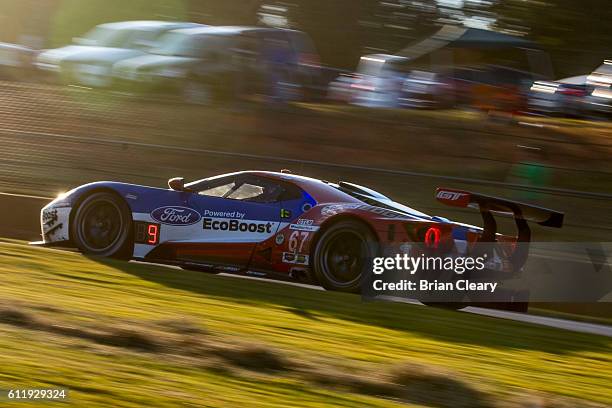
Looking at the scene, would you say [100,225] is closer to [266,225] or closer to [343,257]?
[266,225]

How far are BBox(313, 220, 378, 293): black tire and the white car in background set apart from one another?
1210cm

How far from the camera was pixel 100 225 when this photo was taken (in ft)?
33.4

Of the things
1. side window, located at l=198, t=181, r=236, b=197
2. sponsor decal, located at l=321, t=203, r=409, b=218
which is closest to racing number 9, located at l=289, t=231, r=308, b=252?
sponsor decal, located at l=321, t=203, r=409, b=218

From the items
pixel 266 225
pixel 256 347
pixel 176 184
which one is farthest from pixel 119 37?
pixel 256 347

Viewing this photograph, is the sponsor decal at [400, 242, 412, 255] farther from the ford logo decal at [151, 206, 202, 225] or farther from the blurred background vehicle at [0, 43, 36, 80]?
the blurred background vehicle at [0, 43, 36, 80]

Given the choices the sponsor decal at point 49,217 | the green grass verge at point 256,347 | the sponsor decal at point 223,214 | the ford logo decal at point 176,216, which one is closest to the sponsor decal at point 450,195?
the green grass verge at point 256,347

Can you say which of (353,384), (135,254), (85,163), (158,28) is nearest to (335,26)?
(158,28)

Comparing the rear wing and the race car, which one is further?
the race car

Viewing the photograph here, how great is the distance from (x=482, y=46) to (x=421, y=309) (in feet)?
40.8

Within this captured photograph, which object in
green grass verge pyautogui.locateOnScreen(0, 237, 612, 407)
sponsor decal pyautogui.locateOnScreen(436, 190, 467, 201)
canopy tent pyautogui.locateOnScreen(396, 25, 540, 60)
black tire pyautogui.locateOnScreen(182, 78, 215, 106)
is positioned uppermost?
canopy tent pyautogui.locateOnScreen(396, 25, 540, 60)

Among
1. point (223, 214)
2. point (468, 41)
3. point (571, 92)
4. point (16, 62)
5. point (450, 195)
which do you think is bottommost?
point (223, 214)

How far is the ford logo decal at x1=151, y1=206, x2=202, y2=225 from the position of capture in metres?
9.86

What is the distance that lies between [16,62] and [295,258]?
52.9 ft

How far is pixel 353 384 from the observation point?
566cm
